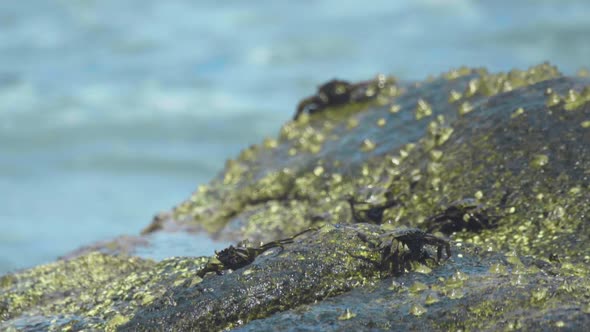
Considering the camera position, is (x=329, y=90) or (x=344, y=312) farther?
(x=329, y=90)

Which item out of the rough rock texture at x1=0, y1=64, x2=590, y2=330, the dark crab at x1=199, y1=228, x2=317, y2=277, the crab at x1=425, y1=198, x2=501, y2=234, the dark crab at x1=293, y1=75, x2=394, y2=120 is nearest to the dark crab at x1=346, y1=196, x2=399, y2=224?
the rough rock texture at x1=0, y1=64, x2=590, y2=330

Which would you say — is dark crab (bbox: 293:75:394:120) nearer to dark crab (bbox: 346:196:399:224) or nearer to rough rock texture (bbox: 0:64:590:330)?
rough rock texture (bbox: 0:64:590:330)

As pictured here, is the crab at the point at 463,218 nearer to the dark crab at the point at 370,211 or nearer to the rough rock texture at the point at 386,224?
the rough rock texture at the point at 386,224

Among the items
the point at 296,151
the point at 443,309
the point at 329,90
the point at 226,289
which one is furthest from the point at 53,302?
the point at 329,90

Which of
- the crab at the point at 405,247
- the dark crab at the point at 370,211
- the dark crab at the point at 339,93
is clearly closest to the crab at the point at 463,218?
the dark crab at the point at 370,211

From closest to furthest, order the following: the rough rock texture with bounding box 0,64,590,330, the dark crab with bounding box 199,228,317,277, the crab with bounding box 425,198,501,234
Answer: the rough rock texture with bounding box 0,64,590,330 → the dark crab with bounding box 199,228,317,277 → the crab with bounding box 425,198,501,234

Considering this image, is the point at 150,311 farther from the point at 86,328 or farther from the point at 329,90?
the point at 329,90

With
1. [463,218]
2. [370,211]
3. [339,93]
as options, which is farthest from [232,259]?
[339,93]
